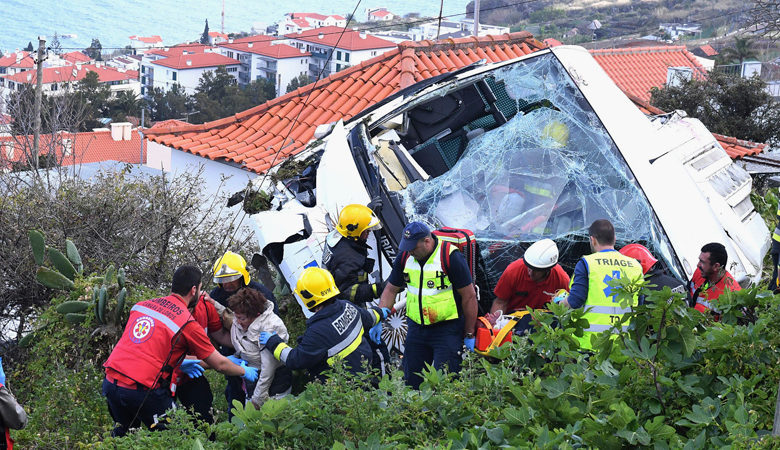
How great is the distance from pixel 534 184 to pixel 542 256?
41.0 inches

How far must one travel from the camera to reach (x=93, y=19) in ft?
427

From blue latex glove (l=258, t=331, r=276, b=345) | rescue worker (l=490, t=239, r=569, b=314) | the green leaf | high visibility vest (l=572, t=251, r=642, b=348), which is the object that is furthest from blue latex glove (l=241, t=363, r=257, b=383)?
the green leaf

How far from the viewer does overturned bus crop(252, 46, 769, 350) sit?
5891 millimetres

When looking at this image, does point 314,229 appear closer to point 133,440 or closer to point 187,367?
point 187,367

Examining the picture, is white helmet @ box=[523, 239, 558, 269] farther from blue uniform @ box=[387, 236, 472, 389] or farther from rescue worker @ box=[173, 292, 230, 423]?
rescue worker @ box=[173, 292, 230, 423]

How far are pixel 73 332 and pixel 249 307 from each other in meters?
1.65

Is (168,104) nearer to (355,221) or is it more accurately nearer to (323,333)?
(355,221)

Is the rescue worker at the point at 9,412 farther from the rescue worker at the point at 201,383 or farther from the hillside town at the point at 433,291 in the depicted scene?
the rescue worker at the point at 201,383

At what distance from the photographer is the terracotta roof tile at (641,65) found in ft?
87.0

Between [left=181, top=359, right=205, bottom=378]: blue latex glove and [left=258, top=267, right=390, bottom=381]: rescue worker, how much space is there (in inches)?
20.3

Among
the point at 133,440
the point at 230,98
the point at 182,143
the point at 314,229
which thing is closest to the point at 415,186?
the point at 314,229

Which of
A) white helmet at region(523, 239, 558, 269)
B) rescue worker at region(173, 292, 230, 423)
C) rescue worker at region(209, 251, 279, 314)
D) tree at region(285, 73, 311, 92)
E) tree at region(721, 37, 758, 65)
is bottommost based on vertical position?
rescue worker at region(173, 292, 230, 423)

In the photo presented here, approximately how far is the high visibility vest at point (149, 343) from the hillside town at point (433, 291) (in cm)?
1

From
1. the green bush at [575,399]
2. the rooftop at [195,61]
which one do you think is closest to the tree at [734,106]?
the green bush at [575,399]
